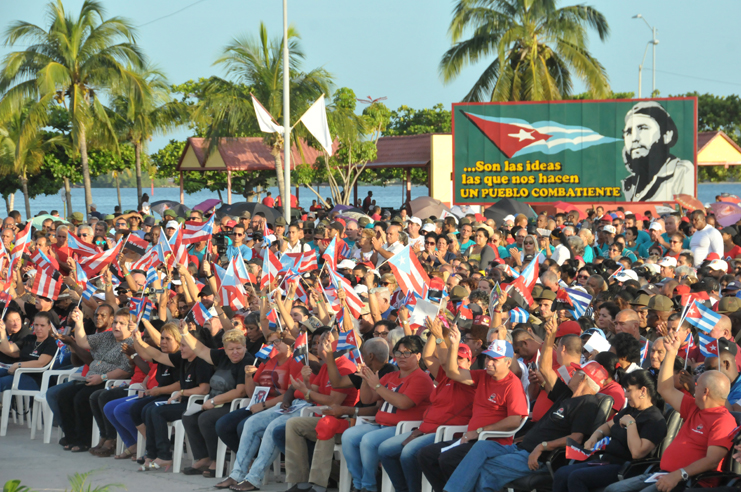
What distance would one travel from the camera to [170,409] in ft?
31.1

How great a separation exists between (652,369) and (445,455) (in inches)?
69.6

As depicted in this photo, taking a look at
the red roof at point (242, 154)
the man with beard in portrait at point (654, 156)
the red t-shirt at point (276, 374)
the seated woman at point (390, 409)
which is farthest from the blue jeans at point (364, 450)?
the red roof at point (242, 154)

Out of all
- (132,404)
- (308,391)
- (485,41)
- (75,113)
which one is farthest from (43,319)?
(485,41)

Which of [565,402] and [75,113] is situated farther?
[75,113]

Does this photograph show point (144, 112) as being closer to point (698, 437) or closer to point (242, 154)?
point (242, 154)

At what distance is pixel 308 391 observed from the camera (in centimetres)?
859

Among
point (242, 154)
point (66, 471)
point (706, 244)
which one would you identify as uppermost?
A: point (242, 154)

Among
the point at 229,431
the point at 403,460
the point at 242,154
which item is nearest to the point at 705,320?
the point at 403,460

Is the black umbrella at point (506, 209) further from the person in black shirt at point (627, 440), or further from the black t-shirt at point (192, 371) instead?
the person in black shirt at point (627, 440)

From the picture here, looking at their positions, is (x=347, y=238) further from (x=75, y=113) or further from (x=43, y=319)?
(x=75, y=113)

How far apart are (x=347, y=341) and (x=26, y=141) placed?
26128mm

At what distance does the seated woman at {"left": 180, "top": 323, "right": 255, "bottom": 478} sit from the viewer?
9.12m

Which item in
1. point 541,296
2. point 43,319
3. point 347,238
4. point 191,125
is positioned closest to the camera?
point 541,296

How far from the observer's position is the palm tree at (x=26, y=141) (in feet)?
102
